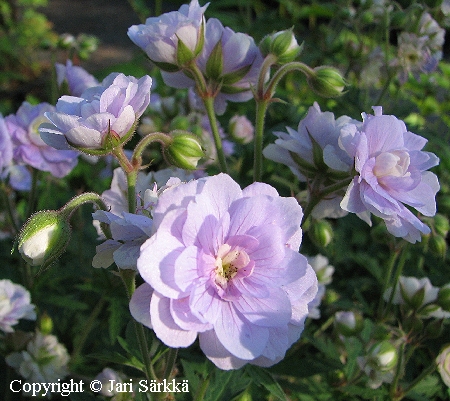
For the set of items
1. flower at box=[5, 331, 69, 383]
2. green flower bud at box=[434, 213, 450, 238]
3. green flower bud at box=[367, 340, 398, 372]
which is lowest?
flower at box=[5, 331, 69, 383]

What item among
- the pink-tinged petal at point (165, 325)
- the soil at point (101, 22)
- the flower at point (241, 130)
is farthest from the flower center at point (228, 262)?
the soil at point (101, 22)

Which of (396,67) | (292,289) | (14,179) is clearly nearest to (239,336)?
(292,289)

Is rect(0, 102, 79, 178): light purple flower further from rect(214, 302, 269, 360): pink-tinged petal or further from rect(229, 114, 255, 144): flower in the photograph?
rect(214, 302, 269, 360): pink-tinged petal

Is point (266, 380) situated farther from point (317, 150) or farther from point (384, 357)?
point (317, 150)

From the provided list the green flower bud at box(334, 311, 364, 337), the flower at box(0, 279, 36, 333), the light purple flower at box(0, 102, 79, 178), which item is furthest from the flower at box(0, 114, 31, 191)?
the green flower bud at box(334, 311, 364, 337)

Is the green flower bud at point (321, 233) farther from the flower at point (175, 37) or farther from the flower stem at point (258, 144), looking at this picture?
the flower at point (175, 37)

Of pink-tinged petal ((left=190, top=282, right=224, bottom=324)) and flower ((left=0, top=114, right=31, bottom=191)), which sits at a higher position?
pink-tinged petal ((left=190, top=282, right=224, bottom=324))
